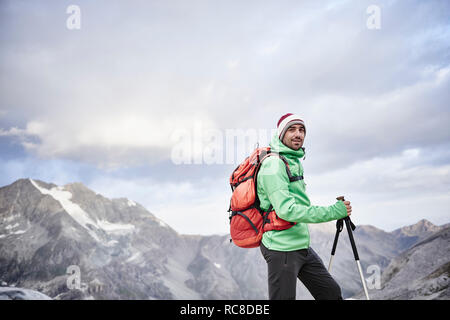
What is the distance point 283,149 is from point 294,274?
63.5 inches

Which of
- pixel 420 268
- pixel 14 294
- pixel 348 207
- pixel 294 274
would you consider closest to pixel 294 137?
pixel 348 207

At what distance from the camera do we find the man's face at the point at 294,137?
4520 mm

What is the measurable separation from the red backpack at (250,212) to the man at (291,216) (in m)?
0.08

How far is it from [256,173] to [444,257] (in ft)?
50.6

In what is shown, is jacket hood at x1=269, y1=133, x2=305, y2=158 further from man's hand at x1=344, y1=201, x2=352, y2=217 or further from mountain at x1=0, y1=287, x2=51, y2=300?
mountain at x1=0, y1=287, x2=51, y2=300

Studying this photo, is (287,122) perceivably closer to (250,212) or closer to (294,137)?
(294,137)

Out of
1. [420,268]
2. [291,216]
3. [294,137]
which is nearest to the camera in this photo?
[291,216]

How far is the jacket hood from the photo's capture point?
442 centimetres

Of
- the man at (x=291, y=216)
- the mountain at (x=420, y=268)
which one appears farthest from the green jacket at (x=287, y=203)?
the mountain at (x=420, y=268)

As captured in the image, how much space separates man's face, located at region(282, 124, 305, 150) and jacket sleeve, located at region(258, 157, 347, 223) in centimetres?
46

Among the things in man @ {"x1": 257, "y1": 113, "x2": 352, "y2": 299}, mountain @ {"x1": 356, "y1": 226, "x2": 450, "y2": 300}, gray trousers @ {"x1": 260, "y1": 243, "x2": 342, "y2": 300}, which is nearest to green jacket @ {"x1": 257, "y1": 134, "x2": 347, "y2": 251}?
man @ {"x1": 257, "y1": 113, "x2": 352, "y2": 299}

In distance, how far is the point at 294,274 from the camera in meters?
4.05

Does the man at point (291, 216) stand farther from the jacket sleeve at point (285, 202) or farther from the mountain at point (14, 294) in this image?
the mountain at point (14, 294)
